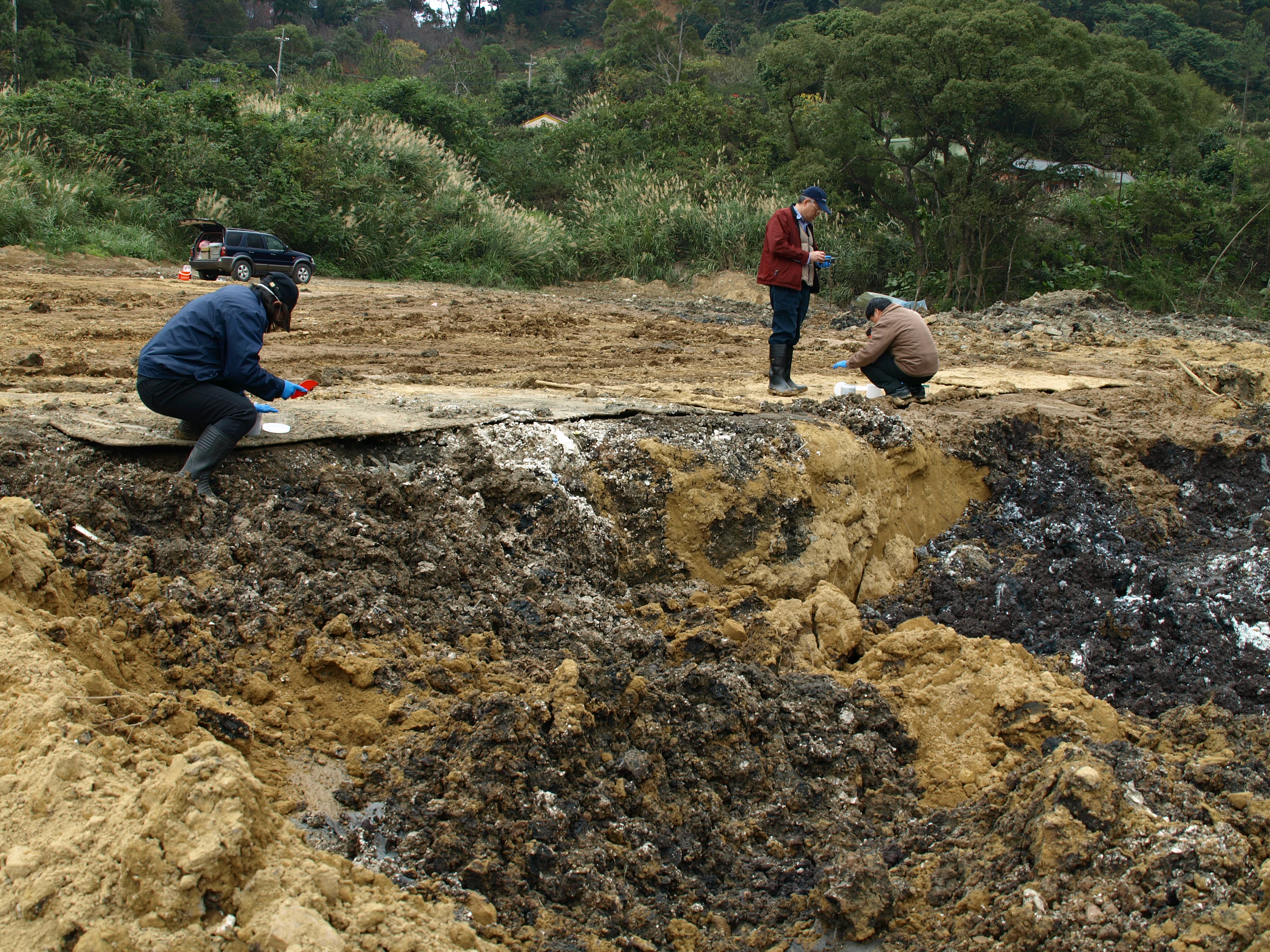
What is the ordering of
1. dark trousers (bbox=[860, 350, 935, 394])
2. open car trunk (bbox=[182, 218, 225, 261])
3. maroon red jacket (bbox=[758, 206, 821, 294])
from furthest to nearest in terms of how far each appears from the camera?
open car trunk (bbox=[182, 218, 225, 261]) → dark trousers (bbox=[860, 350, 935, 394]) → maroon red jacket (bbox=[758, 206, 821, 294])

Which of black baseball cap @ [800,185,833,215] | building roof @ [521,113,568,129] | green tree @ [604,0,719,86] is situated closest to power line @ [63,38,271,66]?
building roof @ [521,113,568,129]

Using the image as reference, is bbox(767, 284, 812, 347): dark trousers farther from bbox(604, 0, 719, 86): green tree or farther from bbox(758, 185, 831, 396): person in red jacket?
bbox(604, 0, 719, 86): green tree

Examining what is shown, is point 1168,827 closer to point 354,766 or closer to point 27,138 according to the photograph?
point 354,766

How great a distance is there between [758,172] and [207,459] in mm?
20294

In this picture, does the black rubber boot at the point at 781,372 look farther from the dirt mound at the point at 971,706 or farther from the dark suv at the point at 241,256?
the dark suv at the point at 241,256

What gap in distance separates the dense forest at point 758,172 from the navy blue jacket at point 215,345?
11233 mm

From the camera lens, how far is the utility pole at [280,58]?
97.0 feet

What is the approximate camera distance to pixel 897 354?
664 cm

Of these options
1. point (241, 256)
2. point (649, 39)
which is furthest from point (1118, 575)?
point (649, 39)

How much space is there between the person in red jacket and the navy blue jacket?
342 centimetres

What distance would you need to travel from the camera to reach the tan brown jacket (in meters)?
6.55

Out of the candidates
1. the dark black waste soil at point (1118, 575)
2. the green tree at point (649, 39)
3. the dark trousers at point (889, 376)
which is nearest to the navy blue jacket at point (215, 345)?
the dark black waste soil at point (1118, 575)

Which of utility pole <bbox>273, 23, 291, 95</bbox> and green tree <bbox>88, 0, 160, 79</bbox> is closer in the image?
utility pole <bbox>273, 23, 291, 95</bbox>

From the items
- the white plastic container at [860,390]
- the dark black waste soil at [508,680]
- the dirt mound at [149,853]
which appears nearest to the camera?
the dirt mound at [149,853]
